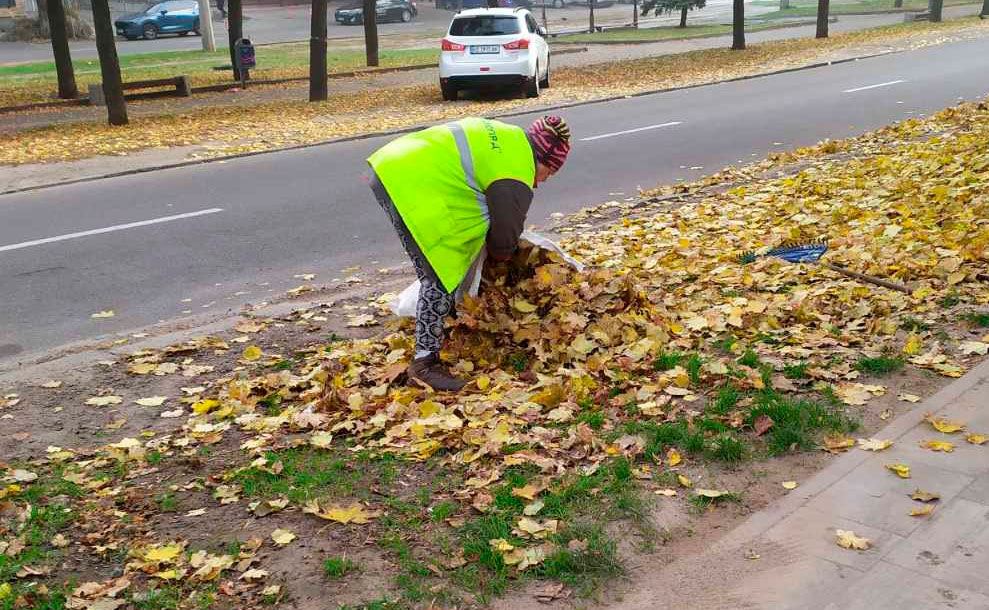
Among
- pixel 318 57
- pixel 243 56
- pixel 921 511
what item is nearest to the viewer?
pixel 921 511

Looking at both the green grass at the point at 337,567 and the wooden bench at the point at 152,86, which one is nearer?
the green grass at the point at 337,567

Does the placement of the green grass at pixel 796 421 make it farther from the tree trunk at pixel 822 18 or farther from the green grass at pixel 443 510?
the tree trunk at pixel 822 18

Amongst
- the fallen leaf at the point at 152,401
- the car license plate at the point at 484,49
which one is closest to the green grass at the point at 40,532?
the fallen leaf at the point at 152,401

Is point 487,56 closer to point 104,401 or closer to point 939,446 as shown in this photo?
point 104,401

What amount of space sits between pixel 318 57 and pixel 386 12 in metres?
32.5

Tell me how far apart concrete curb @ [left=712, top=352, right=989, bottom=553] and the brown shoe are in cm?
178

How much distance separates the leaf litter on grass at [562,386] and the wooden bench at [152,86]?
49.5ft

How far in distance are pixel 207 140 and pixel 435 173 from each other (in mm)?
11399

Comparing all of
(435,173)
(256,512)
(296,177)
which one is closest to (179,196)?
(296,177)

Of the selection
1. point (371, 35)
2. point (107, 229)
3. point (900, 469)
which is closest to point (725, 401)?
point (900, 469)

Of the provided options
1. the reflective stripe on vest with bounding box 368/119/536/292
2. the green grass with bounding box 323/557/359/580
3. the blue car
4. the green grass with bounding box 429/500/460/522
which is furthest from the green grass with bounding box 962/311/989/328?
the blue car

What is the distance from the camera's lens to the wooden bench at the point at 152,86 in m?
20.2

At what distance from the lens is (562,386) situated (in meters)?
4.95

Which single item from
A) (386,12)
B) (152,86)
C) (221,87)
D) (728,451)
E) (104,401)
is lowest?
(104,401)
